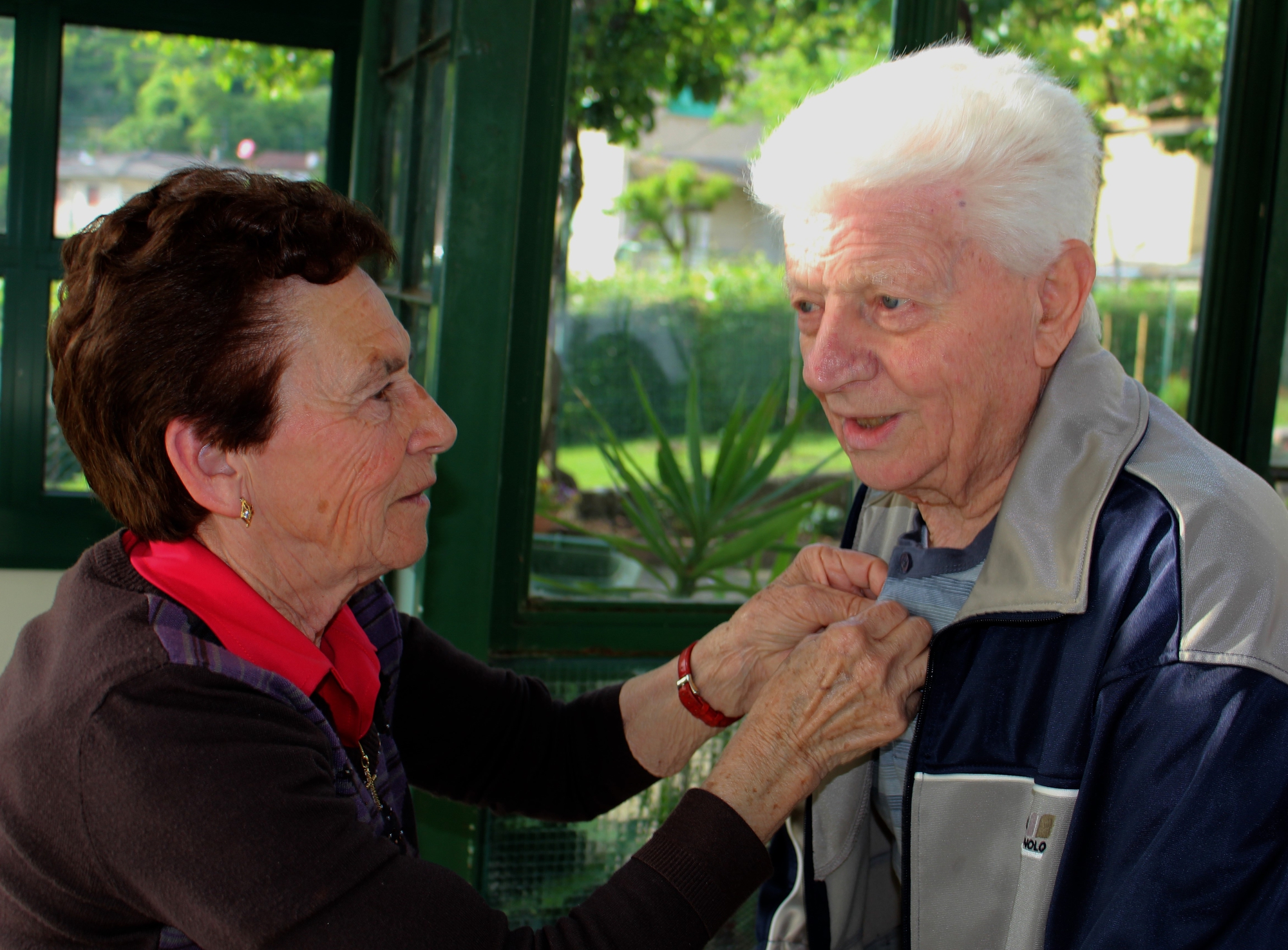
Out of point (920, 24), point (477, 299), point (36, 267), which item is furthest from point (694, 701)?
point (36, 267)

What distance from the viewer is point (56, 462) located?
3.02m

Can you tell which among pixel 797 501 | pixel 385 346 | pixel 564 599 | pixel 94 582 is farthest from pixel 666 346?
pixel 94 582

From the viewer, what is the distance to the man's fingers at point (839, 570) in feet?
5.54

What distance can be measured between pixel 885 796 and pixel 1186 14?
4032 mm

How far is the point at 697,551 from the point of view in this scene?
9.52 ft

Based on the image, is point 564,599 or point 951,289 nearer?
point 951,289

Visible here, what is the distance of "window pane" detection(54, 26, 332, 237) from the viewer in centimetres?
301

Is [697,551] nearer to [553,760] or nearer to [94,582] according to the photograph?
[553,760]

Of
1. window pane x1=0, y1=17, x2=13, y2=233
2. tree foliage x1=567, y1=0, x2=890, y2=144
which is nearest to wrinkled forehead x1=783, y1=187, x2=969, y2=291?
tree foliage x1=567, y1=0, x2=890, y2=144

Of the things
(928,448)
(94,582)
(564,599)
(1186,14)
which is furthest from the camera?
(1186,14)

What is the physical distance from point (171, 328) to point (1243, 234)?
105 inches

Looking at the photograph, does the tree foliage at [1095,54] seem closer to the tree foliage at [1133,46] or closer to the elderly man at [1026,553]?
the tree foliage at [1133,46]

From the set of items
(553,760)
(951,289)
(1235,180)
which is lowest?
(553,760)

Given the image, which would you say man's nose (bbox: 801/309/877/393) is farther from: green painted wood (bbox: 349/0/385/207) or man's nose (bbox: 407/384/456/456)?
green painted wood (bbox: 349/0/385/207)
